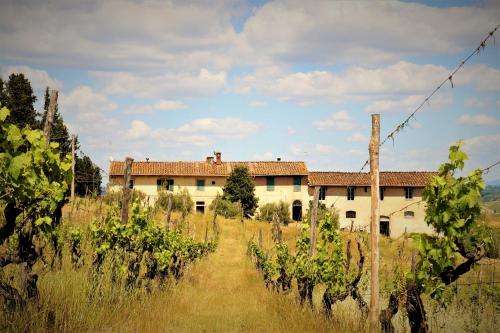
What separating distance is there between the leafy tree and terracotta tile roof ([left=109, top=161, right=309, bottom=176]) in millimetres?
33785

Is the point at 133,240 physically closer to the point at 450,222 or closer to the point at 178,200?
the point at 450,222

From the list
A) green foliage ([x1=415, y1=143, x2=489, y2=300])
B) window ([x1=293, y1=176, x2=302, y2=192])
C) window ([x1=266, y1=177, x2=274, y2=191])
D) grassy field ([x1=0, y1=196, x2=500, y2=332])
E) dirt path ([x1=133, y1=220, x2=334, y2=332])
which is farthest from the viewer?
window ([x1=293, y1=176, x2=302, y2=192])

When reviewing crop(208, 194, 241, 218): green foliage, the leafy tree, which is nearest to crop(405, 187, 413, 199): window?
crop(208, 194, 241, 218): green foliage

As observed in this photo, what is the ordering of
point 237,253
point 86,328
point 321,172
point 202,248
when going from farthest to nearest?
1. point 321,172
2. point 237,253
3. point 202,248
4. point 86,328

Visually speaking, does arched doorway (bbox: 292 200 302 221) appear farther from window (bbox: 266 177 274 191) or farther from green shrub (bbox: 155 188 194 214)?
green shrub (bbox: 155 188 194 214)

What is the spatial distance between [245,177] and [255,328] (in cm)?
3076

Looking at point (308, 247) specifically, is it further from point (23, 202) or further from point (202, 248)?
point (202, 248)

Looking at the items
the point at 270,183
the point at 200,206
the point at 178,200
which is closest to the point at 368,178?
the point at 270,183

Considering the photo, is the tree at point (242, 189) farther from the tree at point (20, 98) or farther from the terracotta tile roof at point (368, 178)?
the tree at point (20, 98)

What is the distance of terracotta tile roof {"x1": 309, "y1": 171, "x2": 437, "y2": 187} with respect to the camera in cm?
4106

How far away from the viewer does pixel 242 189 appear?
1521 inches

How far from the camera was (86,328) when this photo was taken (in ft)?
21.0

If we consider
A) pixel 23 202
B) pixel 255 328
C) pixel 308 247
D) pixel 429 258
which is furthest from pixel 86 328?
pixel 308 247

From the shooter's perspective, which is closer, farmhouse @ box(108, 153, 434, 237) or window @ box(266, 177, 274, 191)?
farmhouse @ box(108, 153, 434, 237)
